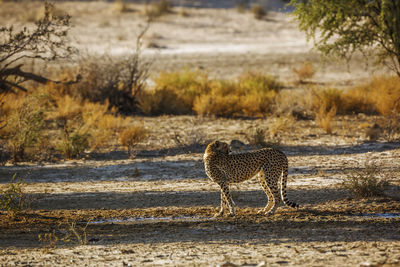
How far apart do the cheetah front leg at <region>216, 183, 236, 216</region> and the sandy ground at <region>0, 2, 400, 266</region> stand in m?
0.14

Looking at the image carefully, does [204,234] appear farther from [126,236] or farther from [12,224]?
[12,224]

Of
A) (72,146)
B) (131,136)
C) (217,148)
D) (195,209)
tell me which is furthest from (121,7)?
(217,148)

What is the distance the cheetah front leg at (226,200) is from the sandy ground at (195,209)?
14 centimetres

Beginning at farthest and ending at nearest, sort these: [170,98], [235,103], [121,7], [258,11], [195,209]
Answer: [121,7] → [258,11] → [170,98] → [235,103] → [195,209]

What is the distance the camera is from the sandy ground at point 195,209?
717 cm

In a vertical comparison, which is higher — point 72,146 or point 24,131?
point 24,131

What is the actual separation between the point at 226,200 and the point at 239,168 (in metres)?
0.48

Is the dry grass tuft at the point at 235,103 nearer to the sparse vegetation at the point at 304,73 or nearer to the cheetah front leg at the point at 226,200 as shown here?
the sparse vegetation at the point at 304,73

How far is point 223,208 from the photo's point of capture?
28.9 ft

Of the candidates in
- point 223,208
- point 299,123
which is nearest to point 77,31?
point 299,123

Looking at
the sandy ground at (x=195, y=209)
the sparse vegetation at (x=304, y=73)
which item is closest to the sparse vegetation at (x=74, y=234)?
the sandy ground at (x=195, y=209)

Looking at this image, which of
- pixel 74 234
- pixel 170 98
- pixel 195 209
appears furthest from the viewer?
pixel 170 98

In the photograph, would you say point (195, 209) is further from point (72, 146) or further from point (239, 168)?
point (72, 146)

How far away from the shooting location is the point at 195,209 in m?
9.45
